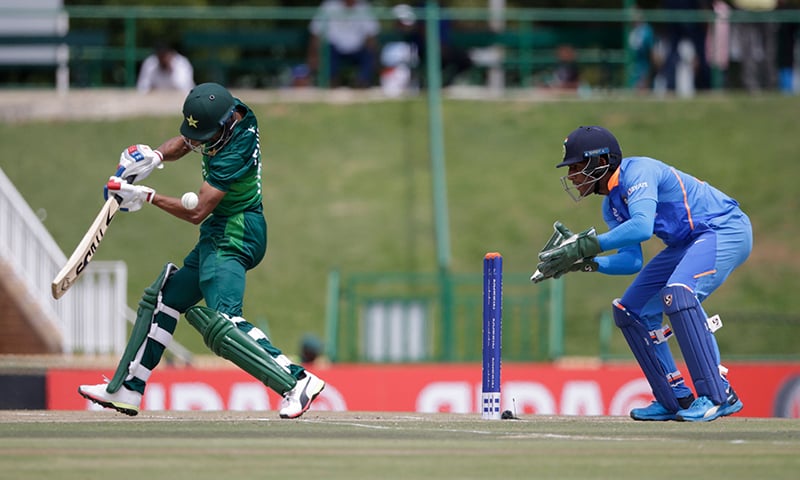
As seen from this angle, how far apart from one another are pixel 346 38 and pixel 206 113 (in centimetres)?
1548

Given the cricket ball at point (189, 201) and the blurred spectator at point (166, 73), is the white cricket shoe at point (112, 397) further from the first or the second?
the blurred spectator at point (166, 73)

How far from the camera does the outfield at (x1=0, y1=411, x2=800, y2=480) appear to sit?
6.27 m

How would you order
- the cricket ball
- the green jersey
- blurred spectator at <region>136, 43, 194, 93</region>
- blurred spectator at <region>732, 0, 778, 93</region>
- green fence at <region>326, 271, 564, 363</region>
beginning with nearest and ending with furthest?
the cricket ball < the green jersey < green fence at <region>326, 271, 564, 363</region> < blurred spectator at <region>136, 43, 194, 93</region> < blurred spectator at <region>732, 0, 778, 93</region>

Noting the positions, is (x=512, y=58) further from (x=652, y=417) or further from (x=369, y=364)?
(x=652, y=417)

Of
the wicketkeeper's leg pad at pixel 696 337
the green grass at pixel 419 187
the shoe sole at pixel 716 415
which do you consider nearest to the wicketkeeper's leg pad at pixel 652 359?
the shoe sole at pixel 716 415

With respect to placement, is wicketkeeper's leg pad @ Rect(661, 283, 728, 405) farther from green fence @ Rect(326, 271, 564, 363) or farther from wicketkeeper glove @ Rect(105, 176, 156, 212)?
green fence @ Rect(326, 271, 564, 363)

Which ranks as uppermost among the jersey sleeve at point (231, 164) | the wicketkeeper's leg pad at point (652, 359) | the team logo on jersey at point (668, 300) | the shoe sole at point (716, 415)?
the jersey sleeve at point (231, 164)

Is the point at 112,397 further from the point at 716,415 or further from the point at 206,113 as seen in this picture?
the point at 716,415

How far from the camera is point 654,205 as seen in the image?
29.2 ft

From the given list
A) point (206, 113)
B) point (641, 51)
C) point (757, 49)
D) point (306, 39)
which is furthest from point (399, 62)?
point (206, 113)

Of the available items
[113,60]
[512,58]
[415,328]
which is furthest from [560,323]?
[113,60]

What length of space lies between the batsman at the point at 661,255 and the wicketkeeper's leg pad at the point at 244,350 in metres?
1.69

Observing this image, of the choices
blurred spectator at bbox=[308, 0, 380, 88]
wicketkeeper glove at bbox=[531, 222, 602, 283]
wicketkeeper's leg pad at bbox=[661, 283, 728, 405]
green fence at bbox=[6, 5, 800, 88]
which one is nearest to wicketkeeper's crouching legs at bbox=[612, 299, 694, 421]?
wicketkeeper's leg pad at bbox=[661, 283, 728, 405]

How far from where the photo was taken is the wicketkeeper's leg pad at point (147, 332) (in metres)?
9.16
